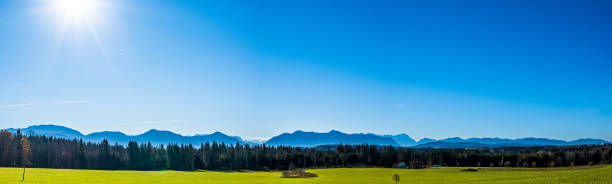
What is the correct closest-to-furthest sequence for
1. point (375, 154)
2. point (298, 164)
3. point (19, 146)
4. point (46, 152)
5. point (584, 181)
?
point (584, 181) < point (19, 146) < point (46, 152) < point (298, 164) < point (375, 154)

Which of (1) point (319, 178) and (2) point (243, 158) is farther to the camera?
(2) point (243, 158)

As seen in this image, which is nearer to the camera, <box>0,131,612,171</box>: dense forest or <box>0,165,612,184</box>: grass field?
<box>0,165,612,184</box>: grass field

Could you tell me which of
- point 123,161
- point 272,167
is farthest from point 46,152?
point 272,167

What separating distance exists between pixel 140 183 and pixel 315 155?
359 feet

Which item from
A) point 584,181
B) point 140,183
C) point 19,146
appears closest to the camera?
point 584,181

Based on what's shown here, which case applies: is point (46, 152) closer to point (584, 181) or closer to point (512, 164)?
point (584, 181)

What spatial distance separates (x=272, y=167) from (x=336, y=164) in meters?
26.2

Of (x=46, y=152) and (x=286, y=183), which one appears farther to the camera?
(x=46, y=152)

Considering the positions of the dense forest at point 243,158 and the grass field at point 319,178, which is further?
the dense forest at point 243,158

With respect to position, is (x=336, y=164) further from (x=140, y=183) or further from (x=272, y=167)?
(x=140, y=183)

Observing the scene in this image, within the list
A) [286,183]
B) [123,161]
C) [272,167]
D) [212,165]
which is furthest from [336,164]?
[286,183]

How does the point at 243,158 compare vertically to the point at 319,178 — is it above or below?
below

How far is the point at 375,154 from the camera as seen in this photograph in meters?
170

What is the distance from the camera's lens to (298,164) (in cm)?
15850
